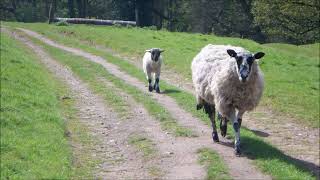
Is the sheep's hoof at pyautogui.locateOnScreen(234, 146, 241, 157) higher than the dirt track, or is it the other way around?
the sheep's hoof at pyautogui.locateOnScreen(234, 146, 241, 157)

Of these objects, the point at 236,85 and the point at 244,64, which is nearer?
the point at 244,64

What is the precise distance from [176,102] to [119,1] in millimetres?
48153

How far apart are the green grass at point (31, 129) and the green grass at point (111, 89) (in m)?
1.96

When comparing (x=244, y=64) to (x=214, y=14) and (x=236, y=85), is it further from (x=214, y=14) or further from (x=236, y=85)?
(x=214, y=14)

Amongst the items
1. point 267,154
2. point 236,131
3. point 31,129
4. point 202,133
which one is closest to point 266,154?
point 267,154

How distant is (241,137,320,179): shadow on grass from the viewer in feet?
39.0

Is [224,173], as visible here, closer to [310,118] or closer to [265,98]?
[310,118]

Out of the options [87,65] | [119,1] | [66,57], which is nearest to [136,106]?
[87,65]

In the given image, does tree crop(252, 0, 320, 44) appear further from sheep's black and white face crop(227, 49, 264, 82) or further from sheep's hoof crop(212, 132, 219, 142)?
sheep's black and white face crop(227, 49, 264, 82)

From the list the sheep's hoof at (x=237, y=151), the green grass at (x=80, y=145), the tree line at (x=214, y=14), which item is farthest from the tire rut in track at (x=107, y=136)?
the tree line at (x=214, y=14)

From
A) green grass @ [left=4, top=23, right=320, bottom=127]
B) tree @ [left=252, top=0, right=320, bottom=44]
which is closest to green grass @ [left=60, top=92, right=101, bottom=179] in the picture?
green grass @ [left=4, top=23, right=320, bottom=127]

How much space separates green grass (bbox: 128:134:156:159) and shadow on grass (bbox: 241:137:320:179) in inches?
89.9

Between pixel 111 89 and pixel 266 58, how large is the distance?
13.6 metres

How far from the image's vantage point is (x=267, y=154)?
39.9ft
